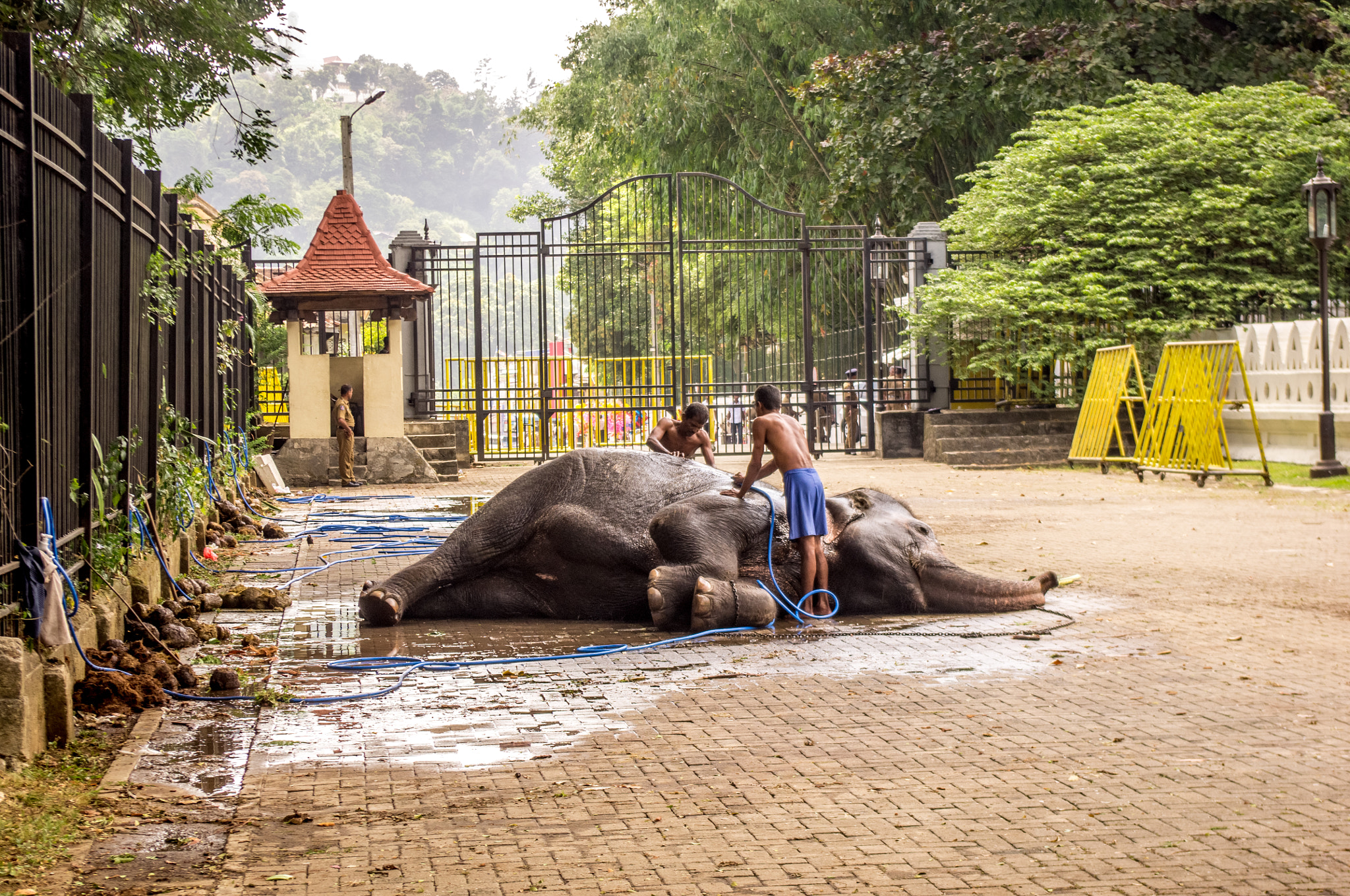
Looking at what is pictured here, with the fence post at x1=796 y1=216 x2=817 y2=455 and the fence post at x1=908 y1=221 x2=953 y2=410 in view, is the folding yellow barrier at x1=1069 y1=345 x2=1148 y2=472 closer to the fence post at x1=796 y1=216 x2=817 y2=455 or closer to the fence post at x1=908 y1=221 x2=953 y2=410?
the fence post at x1=908 y1=221 x2=953 y2=410

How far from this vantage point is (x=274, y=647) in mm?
6664

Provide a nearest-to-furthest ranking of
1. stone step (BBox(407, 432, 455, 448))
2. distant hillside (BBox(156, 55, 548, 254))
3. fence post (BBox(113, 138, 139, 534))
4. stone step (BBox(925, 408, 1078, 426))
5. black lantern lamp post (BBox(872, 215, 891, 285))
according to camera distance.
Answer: fence post (BBox(113, 138, 139, 534))
stone step (BBox(407, 432, 455, 448))
stone step (BBox(925, 408, 1078, 426))
black lantern lamp post (BBox(872, 215, 891, 285))
distant hillside (BBox(156, 55, 548, 254))

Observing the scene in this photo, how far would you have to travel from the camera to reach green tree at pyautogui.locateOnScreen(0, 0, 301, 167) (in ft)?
35.0

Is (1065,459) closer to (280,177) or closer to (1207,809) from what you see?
(1207,809)

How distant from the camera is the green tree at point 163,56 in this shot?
10.7m

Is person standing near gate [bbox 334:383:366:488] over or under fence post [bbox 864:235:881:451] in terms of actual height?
under

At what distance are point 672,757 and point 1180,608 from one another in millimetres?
4406

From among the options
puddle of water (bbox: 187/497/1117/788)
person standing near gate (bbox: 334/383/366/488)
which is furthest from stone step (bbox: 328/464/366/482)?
puddle of water (bbox: 187/497/1117/788)

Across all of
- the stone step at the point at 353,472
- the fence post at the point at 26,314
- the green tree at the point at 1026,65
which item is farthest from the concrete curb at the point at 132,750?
the green tree at the point at 1026,65

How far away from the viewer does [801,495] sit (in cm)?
741

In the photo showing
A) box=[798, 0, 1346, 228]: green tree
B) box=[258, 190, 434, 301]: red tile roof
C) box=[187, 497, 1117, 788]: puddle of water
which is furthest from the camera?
box=[798, 0, 1346, 228]: green tree

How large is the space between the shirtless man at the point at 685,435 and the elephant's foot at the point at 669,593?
1.20 metres

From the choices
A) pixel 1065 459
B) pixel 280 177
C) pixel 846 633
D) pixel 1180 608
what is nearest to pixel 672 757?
pixel 846 633

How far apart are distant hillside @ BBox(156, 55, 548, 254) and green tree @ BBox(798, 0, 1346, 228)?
309ft
